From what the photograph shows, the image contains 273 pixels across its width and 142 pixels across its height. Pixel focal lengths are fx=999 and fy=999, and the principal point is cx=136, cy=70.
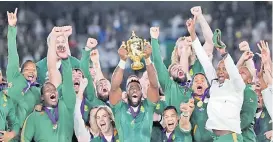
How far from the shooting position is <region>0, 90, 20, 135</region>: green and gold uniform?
816 cm

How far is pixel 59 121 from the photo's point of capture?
8.20 m

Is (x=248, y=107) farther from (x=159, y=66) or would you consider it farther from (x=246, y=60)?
(x=159, y=66)

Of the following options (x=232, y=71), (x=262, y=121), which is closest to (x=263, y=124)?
(x=262, y=121)

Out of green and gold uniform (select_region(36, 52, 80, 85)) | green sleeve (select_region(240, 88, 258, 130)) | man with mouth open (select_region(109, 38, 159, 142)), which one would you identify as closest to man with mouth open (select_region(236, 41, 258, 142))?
green sleeve (select_region(240, 88, 258, 130))

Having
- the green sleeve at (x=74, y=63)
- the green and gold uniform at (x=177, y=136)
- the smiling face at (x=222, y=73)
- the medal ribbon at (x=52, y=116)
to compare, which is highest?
the green sleeve at (x=74, y=63)

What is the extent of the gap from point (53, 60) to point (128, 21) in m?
2.42

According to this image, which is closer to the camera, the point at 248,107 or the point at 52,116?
the point at 52,116

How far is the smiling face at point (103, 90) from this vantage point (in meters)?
8.50

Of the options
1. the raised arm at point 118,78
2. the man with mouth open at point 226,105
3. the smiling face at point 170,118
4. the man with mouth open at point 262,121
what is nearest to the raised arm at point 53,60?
the raised arm at point 118,78

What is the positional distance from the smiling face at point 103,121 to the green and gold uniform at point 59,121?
24 centimetres

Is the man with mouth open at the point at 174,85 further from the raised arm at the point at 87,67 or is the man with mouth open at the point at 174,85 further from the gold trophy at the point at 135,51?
the raised arm at the point at 87,67

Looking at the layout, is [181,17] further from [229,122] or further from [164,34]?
[229,122]

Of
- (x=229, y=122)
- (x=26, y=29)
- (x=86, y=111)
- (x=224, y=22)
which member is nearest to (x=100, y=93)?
(x=86, y=111)

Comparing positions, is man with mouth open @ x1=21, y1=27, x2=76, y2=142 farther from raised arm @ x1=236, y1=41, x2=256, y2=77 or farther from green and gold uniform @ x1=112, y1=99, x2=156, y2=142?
raised arm @ x1=236, y1=41, x2=256, y2=77
